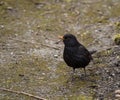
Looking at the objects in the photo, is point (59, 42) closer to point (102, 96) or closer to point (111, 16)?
point (111, 16)

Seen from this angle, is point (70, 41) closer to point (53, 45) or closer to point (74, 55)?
point (74, 55)

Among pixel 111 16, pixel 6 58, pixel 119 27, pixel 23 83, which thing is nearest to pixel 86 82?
pixel 23 83

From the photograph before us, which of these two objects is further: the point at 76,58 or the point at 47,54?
the point at 47,54

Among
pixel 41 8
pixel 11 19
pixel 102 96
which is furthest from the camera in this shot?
pixel 41 8

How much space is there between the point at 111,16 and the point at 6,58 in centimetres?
442

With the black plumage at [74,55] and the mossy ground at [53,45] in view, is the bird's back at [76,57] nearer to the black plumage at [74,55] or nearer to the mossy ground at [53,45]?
the black plumage at [74,55]

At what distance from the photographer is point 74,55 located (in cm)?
955

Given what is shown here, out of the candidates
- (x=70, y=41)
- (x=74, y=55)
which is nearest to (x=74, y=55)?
(x=74, y=55)

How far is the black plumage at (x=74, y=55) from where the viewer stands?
374 inches

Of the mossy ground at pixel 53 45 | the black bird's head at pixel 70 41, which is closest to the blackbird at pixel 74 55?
the black bird's head at pixel 70 41

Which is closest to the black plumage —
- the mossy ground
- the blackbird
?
the blackbird

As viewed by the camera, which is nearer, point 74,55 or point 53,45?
point 74,55

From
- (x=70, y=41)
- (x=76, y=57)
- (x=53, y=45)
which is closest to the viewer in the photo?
(x=76, y=57)

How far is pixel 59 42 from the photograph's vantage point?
1220 centimetres
